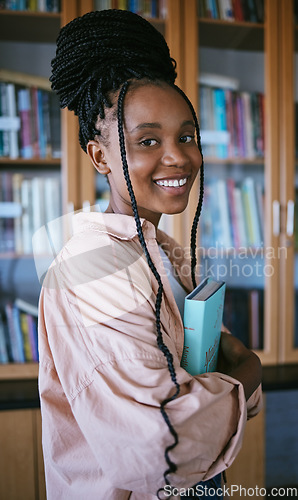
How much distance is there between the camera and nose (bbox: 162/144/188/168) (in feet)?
1.88

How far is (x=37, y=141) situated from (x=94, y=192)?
0.28m

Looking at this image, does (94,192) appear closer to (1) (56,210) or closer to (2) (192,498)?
(1) (56,210)

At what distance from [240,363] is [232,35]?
1.32 meters

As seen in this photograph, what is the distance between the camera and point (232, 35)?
1.47 m

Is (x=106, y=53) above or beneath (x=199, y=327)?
above

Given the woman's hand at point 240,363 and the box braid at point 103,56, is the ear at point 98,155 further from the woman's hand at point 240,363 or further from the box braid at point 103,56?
the woman's hand at point 240,363

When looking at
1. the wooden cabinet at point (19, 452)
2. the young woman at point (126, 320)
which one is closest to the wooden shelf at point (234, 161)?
the young woman at point (126, 320)

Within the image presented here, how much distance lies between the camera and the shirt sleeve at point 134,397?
470mm

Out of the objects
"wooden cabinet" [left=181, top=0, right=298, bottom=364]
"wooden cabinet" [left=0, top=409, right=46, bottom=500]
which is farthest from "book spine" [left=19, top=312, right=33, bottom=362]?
"wooden cabinet" [left=181, top=0, right=298, bottom=364]

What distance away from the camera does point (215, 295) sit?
0.60 metres

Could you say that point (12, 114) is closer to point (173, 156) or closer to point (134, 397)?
point (173, 156)

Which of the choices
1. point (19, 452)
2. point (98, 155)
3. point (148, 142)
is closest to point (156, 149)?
point (148, 142)

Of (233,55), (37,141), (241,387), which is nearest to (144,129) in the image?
(241,387)

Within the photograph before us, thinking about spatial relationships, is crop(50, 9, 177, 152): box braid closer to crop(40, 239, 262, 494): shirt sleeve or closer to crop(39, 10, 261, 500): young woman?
crop(39, 10, 261, 500): young woman
